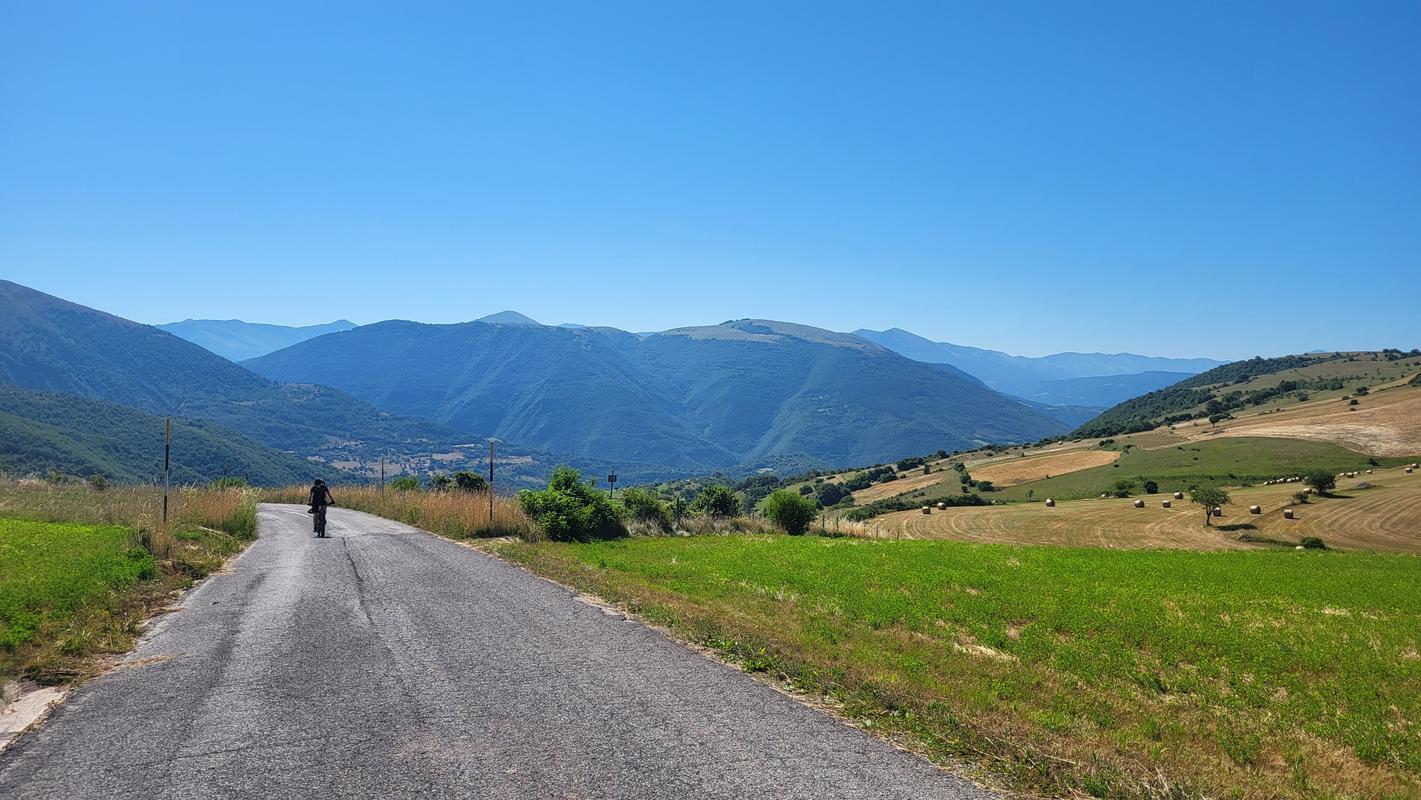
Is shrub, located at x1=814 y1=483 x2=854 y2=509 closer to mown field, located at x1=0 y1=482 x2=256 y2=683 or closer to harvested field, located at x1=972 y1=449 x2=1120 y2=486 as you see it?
harvested field, located at x1=972 y1=449 x2=1120 y2=486

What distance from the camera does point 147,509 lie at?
21781 millimetres

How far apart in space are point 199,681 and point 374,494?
36952 mm

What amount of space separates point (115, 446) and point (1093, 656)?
586 ft

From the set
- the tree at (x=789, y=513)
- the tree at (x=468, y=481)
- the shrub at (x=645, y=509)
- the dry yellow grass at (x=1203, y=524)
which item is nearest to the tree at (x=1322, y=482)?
the dry yellow grass at (x=1203, y=524)

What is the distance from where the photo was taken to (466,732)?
732 cm

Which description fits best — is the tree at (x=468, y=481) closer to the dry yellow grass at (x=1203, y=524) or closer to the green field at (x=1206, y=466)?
the dry yellow grass at (x=1203, y=524)

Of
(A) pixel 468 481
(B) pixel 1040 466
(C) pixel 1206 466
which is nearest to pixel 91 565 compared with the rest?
(A) pixel 468 481

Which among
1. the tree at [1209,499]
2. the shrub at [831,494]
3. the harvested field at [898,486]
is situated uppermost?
the tree at [1209,499]

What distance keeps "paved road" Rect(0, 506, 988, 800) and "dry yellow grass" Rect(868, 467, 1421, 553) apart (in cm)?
3297

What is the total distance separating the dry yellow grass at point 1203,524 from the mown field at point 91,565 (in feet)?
102

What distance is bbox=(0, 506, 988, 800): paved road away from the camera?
6.21m

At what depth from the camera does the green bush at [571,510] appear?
2708cm

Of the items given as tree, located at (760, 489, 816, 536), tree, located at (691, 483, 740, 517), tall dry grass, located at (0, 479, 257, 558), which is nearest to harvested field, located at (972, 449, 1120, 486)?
tree, located at (760, 489, 816, 536)

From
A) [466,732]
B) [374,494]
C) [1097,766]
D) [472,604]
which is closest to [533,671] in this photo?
[466,732]
